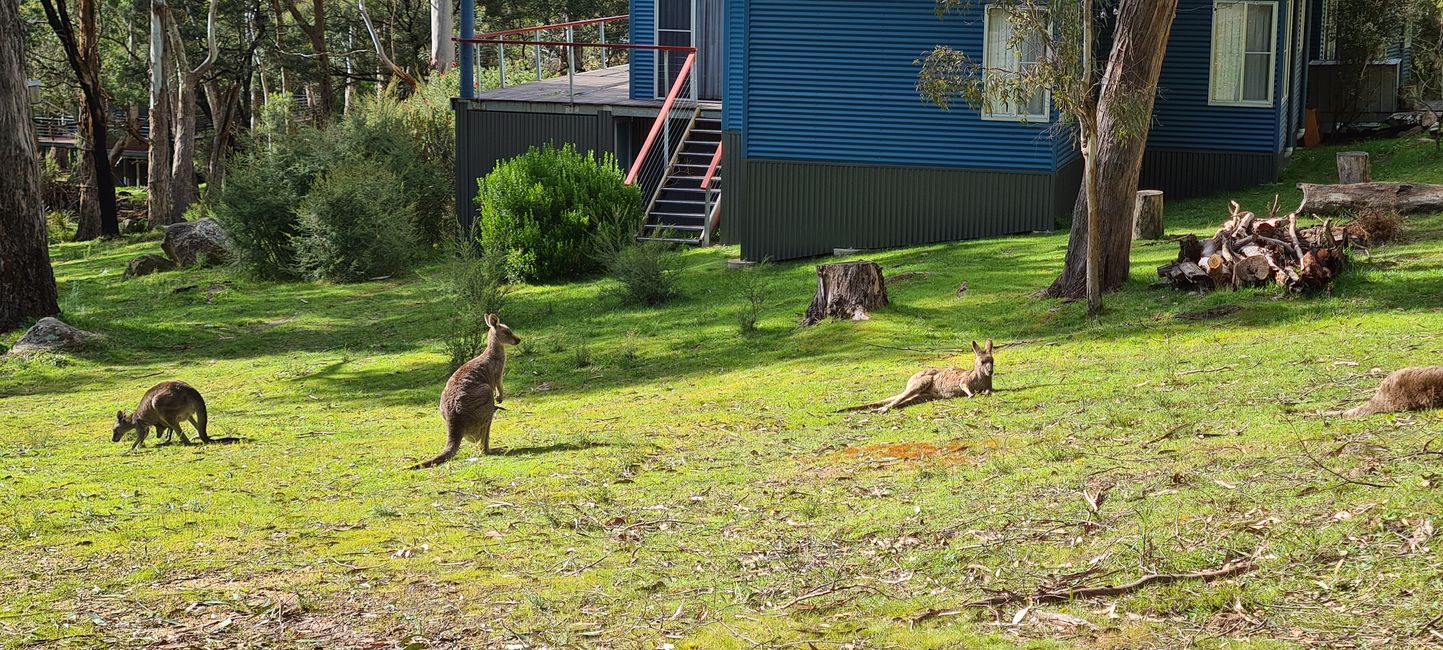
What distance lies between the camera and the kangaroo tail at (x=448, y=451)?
1173cm

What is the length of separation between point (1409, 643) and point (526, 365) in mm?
13801

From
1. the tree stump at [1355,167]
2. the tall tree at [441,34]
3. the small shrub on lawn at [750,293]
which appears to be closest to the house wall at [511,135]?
the small shrub on lawn at [750,293]

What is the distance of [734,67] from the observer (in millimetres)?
28344

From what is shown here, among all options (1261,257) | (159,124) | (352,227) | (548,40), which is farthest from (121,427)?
(159,124)

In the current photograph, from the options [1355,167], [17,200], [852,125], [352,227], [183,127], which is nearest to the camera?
[17,200]

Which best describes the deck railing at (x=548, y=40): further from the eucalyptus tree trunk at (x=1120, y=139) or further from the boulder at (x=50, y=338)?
the eucalyptus tree trunk at (x=1120, y=139)

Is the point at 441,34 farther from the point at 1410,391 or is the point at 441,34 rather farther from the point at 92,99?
the point at 1410,391

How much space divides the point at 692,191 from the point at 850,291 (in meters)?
11.2

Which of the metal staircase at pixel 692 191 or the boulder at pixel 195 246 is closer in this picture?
the metal staircase at pixel 692 191

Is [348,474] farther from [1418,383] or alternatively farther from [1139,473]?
[1418,383]

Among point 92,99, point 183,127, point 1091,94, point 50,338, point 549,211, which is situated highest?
point 92,99

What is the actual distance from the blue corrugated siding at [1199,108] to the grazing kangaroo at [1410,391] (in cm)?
1892

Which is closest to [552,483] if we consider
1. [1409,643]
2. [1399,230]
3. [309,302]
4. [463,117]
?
[1409,643]

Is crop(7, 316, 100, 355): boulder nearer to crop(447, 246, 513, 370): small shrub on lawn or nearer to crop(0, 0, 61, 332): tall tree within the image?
crop(0, 0, 61, 332): tall tree
